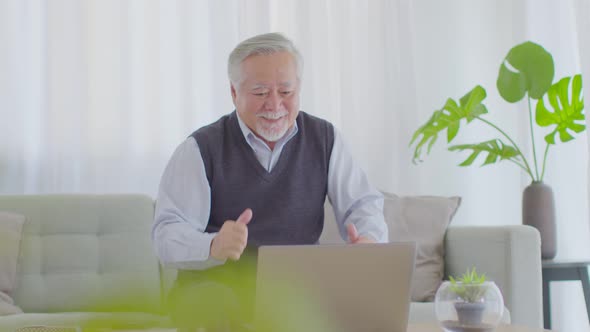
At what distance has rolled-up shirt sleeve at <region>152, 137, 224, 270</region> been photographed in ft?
6.13

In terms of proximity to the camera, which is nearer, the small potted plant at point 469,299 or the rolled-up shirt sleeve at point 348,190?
the small potted plant at point 469,299

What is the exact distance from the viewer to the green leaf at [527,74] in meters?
3.17

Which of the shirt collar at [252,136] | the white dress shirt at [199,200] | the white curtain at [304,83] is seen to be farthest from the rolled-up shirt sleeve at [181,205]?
the white curtain at [304,83]

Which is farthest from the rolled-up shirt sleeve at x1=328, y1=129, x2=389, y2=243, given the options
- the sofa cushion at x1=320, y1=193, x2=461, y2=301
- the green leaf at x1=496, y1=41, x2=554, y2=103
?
the green leaf at x1=496, y1=41, x2=554, y2=103

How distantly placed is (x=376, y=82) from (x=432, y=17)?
17.5 inches

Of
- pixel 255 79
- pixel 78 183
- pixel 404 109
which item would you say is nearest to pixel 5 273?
pixel 78 183

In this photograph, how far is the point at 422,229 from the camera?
9.24ft

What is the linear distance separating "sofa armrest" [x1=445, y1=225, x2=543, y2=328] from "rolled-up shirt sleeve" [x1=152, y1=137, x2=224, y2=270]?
1001 mm

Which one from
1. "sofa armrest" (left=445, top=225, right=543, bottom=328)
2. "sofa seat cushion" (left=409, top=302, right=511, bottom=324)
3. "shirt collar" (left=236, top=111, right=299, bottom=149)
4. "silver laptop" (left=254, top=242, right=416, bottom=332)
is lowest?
"sofa seat cushion" (left=409, top=302, right=511, bottom=324)

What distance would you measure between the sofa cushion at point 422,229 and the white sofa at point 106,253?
0.17ft

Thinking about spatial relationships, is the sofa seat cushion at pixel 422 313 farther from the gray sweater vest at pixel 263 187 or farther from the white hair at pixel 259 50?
the white hair at pixel 259 50

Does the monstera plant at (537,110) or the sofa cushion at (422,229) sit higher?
the monstera plant at (537,110)

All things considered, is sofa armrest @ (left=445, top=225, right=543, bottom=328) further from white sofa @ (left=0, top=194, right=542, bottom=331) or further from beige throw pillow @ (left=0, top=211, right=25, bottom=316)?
beige throw pillow @ (left=0, top=211, right=25, bottom=316)

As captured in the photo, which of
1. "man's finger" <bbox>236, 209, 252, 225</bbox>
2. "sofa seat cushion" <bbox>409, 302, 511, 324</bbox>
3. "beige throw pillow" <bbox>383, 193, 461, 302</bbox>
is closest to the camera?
"man's finger" <bbox>236, 209, 252, 225</bbox>
